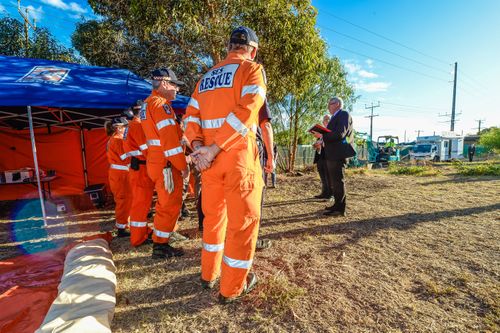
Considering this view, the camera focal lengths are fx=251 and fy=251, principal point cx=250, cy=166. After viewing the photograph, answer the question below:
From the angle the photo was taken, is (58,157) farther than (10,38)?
No

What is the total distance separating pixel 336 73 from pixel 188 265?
1398 cm

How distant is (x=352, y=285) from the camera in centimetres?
240

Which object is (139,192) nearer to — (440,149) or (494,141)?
(494,141)

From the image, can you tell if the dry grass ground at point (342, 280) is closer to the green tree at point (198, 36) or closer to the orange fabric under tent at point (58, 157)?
the orange fabric under tent at point (58, 157)

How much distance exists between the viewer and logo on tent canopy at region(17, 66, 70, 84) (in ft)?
15.6

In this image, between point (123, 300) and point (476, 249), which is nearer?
point (123, 300)

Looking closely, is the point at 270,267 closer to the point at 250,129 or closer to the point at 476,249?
the point at 250,129

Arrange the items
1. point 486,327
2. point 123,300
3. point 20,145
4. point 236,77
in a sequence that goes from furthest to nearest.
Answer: point 20,145 → point 123,300 → point 236,77 → point 486,327

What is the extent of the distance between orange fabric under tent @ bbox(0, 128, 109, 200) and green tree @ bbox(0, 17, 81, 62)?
30.0 feet

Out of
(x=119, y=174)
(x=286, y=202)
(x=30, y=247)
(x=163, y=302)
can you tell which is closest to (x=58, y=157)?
(x=30, y=247)

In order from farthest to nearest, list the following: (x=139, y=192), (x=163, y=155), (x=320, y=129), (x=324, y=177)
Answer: (x=324, y=177) < (x=320, y=129) < (x=139, y=192) < (x=163, y=155)

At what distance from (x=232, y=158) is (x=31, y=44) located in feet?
60.3

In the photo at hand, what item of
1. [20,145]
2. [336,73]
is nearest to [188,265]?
[20,145]

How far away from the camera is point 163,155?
118 inches
